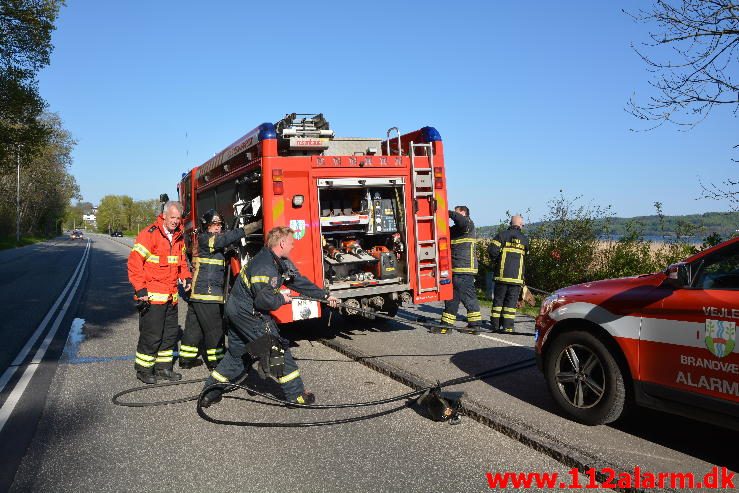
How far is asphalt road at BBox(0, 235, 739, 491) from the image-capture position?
3559 millimetres

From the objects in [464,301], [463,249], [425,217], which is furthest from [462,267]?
[425,217]

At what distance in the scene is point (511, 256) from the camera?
26.7 feet

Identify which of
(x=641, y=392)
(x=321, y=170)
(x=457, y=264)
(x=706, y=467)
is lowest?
(x=706, y=467)

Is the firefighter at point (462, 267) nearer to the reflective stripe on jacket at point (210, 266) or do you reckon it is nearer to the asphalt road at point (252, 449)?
the asphalt road at point (252, 449)

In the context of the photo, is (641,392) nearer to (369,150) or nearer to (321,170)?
(321,170)

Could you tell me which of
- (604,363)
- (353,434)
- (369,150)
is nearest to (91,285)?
(369,150)

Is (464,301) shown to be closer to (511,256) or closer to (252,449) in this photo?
(511,256)

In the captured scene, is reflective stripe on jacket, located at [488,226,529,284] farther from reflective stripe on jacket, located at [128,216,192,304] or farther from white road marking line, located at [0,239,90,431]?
white road marking line, located at [0,239,90,431]

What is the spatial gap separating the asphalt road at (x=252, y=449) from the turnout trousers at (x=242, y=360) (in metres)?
0.24

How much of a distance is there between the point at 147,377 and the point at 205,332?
0.78 metres

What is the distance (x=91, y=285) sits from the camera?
16.0 metres

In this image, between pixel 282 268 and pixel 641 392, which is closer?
pixel 641 392

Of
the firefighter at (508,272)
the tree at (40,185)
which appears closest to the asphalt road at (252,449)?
the firefighter at (508,272)

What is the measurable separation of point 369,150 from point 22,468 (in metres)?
5.83
